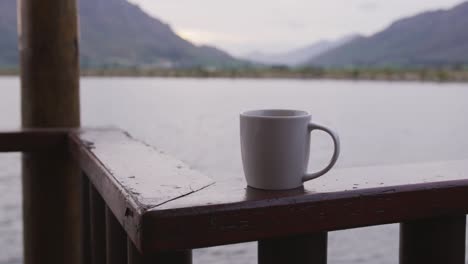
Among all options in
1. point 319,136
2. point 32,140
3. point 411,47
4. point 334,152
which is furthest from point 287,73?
point 334,152

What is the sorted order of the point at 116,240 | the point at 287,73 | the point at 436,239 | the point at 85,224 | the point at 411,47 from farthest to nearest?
the point at 411,47, the point at 287,73, the point at 85,224, the point at 116,240, the point at 436,239

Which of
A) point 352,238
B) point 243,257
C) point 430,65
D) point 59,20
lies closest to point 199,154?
point 352,238

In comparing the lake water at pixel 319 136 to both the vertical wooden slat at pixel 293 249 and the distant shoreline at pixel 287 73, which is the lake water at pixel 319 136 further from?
the distant shoreline at pixel 287 73

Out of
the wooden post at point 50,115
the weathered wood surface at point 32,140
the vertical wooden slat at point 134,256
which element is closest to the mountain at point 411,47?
the wooden post at point 50,115

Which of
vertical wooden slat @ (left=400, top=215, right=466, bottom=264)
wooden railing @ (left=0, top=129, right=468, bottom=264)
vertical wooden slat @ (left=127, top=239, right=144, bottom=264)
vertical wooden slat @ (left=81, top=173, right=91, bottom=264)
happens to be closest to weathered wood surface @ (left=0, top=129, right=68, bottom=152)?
vertical wooden slat @ (left=81, top=173, right=91, bottom=264)

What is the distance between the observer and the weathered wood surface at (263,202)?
0.60 metres

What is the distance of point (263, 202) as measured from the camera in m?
0.63

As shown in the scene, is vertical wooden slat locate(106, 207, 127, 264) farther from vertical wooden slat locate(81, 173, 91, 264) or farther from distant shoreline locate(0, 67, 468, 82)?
distant shoreline locate(0, 67, 468, 82)

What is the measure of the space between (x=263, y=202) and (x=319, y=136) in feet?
1.59

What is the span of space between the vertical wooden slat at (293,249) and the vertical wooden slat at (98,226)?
0.43 m

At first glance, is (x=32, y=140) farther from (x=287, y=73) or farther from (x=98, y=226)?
(x=287, y=73)

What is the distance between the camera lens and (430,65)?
3284cm

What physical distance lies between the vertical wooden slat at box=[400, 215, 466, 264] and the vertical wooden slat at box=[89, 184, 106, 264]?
20.9 inches

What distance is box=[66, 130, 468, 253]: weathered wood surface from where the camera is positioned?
1.98ft
